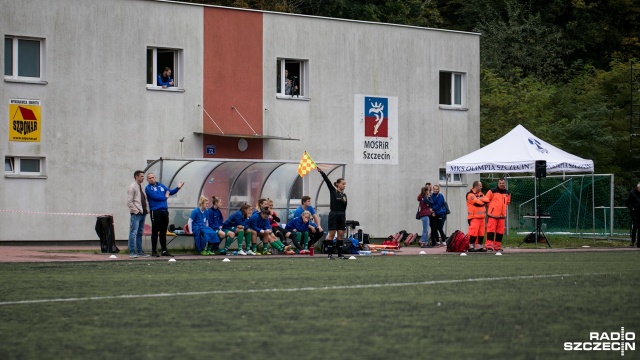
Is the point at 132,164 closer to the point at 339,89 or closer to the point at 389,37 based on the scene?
the point at 339,89

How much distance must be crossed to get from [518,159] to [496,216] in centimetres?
400

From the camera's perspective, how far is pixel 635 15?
217ft

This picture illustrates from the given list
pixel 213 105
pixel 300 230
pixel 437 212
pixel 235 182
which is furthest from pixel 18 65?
pixel 437 212

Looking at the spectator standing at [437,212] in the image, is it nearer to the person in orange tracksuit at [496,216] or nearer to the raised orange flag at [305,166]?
the person in orange tracksuit at [496,216]

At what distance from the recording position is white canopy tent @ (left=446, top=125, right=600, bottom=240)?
32.7 meters

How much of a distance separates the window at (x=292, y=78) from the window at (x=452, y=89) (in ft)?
19.5

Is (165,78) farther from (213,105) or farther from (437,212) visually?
(437,212)

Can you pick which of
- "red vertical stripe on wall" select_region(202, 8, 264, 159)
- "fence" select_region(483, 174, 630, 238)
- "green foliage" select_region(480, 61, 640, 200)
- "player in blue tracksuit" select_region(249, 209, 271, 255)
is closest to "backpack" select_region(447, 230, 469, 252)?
"player in blue tracksuit" select_region(249, 209, 271, 255)

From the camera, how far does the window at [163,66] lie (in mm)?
34531

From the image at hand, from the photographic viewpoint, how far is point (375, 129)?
126ft

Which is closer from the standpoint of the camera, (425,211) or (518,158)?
(518,158)

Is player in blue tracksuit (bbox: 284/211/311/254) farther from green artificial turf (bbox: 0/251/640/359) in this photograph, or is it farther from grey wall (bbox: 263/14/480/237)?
green artificial turf (bbox: 0/251/640/359)

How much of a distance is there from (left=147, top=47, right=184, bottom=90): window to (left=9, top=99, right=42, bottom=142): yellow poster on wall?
3.63m

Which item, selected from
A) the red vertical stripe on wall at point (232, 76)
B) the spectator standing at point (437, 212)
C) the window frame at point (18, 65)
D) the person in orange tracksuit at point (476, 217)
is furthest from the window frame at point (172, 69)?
the person in orange tracksuit at point (476, 217)
